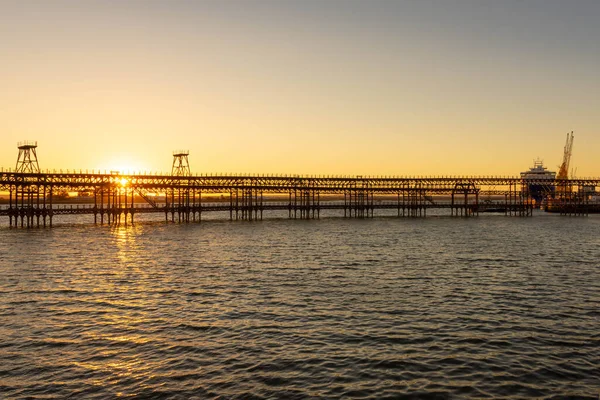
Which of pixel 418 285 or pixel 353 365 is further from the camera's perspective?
pixel 418 285

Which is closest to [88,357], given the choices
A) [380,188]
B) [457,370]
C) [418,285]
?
[457,370]

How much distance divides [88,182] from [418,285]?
234ft

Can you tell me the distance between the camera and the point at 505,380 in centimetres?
1564

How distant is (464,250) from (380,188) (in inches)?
2798

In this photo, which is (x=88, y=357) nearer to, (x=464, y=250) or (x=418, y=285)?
(x=418, y=285)

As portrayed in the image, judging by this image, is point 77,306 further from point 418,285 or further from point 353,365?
point 418,285

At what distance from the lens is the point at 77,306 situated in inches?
975

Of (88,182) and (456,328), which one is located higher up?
(88,182)

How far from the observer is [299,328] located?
68.6 ft

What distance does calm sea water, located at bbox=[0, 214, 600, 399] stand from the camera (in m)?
15.4

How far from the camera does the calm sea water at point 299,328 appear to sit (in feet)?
50.4

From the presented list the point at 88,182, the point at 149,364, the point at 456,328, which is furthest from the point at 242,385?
the point at 88,182

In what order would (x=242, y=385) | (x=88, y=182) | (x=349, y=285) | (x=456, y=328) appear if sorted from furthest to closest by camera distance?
(x=88, y=182) < (x=349, y=285) < (x=456, y=328) < (x=242, y=385)

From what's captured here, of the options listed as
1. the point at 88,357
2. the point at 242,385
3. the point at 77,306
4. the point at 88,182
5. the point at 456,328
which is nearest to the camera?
the point at 242,385
